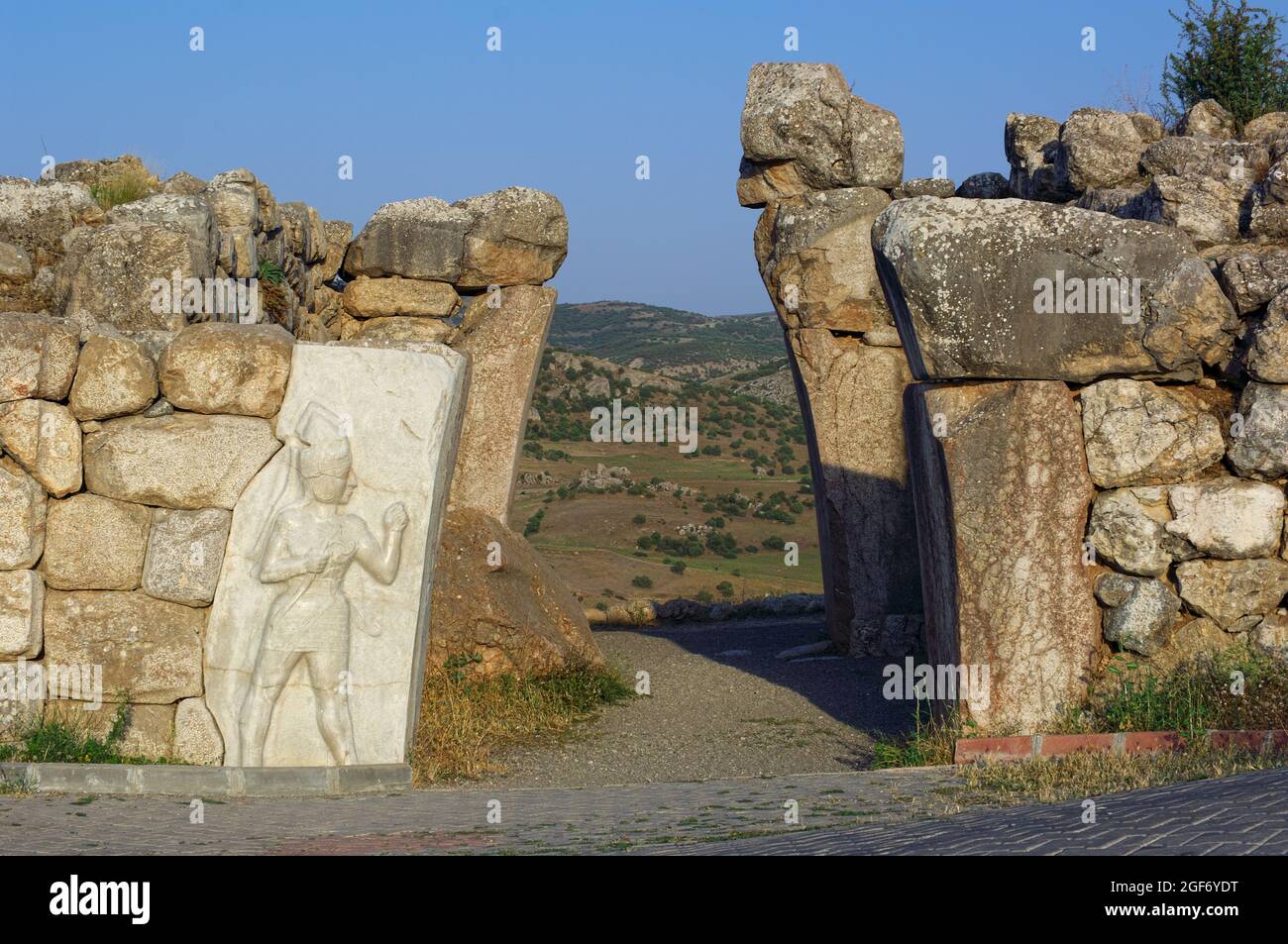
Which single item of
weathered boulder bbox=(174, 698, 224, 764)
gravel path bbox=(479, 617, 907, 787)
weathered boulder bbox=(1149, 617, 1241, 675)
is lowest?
gravel path bbox=(479, 617, 907, 787)

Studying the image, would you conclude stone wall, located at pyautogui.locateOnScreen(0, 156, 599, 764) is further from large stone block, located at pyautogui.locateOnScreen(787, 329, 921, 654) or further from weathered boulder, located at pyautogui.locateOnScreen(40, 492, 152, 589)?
large stone block, located at pyautogui.locateOnScreen(787, 329, 921, 654)

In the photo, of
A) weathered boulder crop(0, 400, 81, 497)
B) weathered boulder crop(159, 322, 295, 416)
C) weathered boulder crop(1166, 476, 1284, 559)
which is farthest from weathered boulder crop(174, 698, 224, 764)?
weathered boulder crop(1166, 476, 1284, 559)

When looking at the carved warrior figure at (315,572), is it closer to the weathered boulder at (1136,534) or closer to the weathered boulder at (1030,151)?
the weathered boulder at (1136,534)

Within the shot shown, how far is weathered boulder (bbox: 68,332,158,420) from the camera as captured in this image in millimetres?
7633

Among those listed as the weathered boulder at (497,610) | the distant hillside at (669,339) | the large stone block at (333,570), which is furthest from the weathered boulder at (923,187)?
the distant hillside at (669,339)

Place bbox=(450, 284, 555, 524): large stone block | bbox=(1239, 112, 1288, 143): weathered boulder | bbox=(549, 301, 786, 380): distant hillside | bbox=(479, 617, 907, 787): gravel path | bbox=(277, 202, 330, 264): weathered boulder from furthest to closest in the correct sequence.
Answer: bbox=(549, 301, 786, 380): distant hillside → bbox=(450, 284, 555, 524): large stone block → bbox=(277, 202, 330, 264): weathered boulder → bbox=(1239, 112, 1288, 143): weathered boulder → bbox=(479, 617, 907, 787): gravel path

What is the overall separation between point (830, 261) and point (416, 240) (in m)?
4.18

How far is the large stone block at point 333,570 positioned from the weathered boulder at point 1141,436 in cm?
377

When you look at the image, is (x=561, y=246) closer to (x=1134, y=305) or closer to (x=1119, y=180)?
(x=1119, y=180)

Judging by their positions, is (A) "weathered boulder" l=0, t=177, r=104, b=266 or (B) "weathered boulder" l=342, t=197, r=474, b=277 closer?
(A) "weathered boulder" l=0, t=177, r=104, b=266

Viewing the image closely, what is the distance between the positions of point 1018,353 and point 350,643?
4.08m

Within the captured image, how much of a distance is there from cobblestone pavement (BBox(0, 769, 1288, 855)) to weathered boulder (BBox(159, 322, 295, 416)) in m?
2.13

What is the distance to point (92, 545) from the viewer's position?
7.59 m

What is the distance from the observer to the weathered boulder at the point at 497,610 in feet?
37.0
